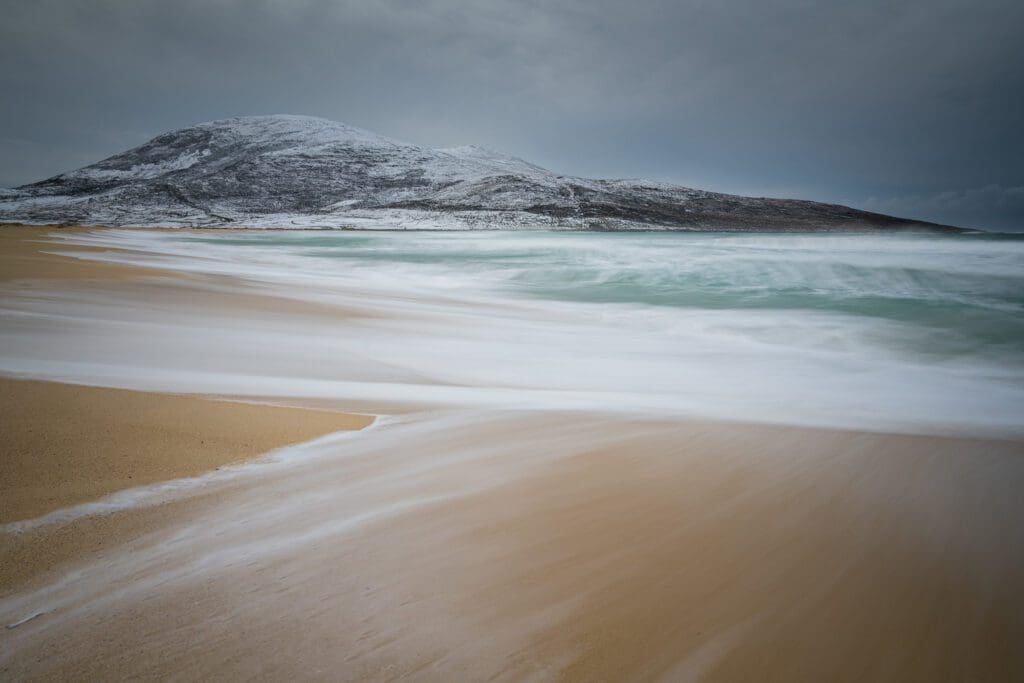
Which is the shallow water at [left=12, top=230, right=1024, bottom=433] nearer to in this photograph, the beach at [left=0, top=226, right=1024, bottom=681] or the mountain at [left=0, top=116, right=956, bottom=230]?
the beach at [left=0, top=226, right=1024, bottom=681]

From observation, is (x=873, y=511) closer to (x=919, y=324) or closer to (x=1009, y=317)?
(x=919, y=324)

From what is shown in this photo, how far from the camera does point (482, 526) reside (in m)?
1.74

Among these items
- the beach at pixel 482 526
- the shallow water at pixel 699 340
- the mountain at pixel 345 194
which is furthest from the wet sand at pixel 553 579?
the mountain at pixel 345 194

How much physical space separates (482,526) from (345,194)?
69.8 m

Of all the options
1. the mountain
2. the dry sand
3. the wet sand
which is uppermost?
the mountain

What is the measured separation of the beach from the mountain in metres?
41.1

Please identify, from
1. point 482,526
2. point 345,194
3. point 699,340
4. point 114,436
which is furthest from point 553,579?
point 345,194

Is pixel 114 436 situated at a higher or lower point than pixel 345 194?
lower

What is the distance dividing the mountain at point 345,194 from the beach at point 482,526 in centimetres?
4110

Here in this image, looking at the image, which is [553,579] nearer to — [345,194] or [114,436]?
[114,436]

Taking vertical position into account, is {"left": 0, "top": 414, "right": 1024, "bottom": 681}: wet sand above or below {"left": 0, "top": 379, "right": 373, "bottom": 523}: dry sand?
below

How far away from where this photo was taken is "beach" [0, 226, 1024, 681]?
1.24 m

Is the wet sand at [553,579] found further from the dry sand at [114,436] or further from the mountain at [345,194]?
the mountain at [345,194]

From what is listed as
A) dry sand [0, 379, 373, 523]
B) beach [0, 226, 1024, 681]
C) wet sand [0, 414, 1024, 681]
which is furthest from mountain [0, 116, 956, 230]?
wet sand [0, 414, 1024, 681]
